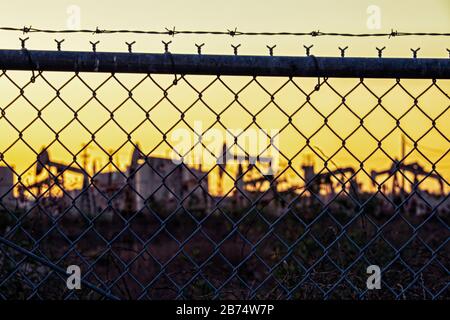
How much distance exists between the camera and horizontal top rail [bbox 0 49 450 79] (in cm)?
254

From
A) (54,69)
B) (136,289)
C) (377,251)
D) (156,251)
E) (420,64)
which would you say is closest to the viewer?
(54,69)

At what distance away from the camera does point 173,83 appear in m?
2.61

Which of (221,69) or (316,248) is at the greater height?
(316,248)

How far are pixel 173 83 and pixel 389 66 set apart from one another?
72 centimetres

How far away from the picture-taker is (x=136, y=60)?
2562mm

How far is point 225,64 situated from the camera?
102 inches

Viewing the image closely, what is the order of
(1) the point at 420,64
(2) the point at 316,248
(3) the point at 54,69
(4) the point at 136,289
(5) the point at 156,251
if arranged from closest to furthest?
(3) the point at 54,69 → (1) the point at 420,64 → (2) the point at 316,248 → (4) the point at 136,289 → (5) the point at 156,251

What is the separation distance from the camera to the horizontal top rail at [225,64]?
2.54 metres

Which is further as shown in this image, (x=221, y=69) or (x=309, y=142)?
(x=309, y=142)

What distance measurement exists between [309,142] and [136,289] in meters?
5.58

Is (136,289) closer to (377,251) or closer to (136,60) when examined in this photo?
(377,251)

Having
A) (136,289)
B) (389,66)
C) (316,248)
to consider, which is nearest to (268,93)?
(389,66)
